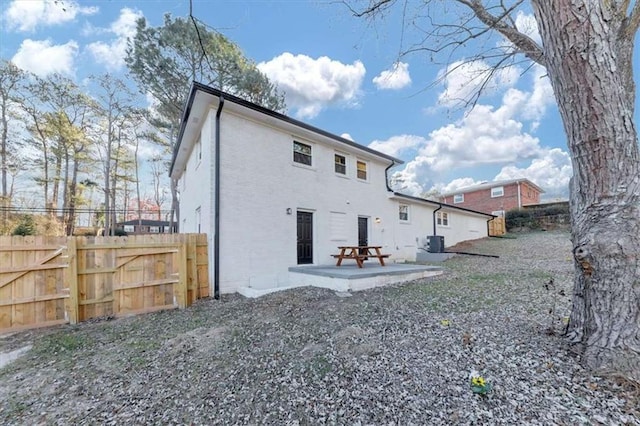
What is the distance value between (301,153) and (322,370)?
7.28m

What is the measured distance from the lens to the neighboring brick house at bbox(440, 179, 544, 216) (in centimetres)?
2342

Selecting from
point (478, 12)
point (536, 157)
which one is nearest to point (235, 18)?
point (478, 12)

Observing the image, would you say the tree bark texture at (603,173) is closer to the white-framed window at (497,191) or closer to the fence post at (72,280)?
the fence post at (72,280)

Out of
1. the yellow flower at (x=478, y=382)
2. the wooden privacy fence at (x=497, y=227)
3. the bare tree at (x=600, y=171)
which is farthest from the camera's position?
the wooden privacy fence at (x=497, y=227)

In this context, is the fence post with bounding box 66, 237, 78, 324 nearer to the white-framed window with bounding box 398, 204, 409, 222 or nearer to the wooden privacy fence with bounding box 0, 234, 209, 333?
the wooden privacy fence with bounding box 0, 234, 209, 333

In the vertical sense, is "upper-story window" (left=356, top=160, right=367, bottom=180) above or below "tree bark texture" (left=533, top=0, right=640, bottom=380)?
above

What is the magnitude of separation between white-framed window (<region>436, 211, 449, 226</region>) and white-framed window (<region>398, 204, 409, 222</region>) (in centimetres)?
326

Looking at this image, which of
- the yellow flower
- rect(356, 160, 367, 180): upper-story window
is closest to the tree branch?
the yellow flower

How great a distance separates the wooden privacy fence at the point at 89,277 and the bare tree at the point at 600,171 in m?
6.55

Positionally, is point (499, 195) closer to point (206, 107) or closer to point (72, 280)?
point (206, 107)

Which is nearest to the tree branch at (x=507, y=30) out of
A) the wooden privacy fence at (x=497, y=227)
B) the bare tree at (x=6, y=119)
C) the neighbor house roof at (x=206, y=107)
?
the neighbor house roof at (x=206, y=107)

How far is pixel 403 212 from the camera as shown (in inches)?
522

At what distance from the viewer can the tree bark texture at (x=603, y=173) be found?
240cm

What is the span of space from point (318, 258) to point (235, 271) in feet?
9.83
